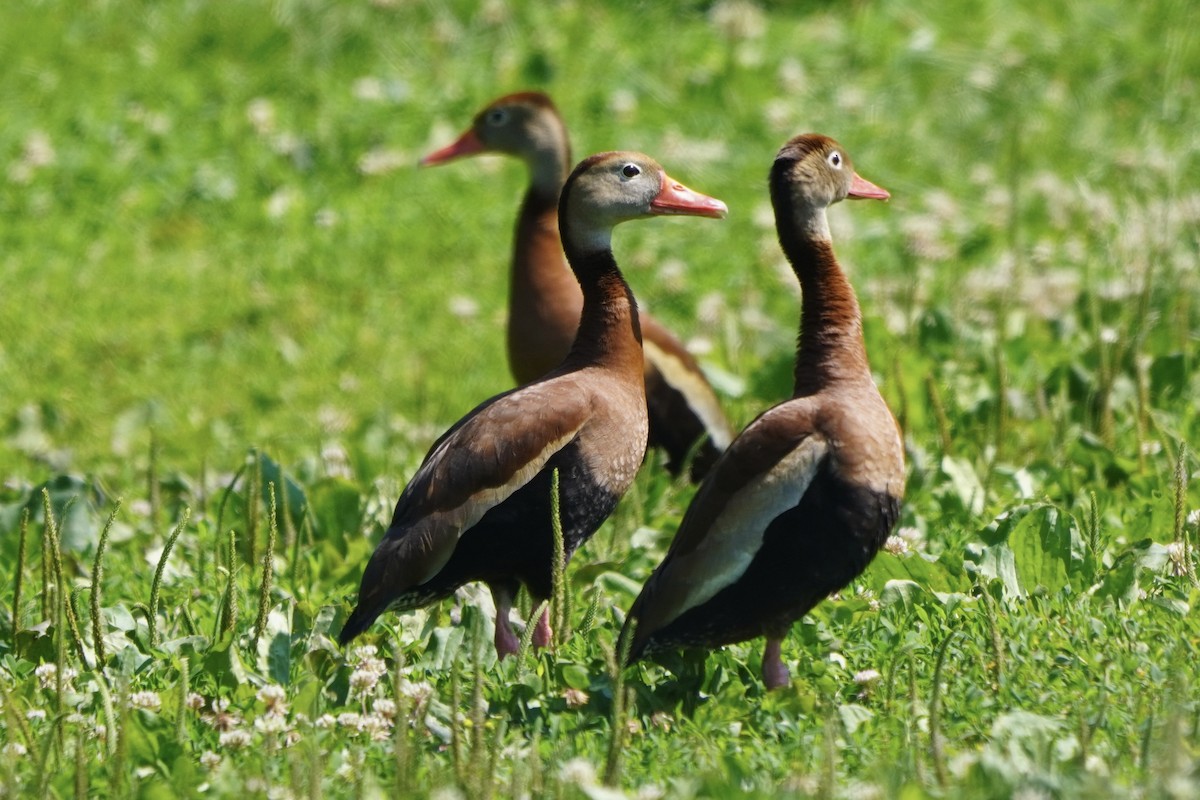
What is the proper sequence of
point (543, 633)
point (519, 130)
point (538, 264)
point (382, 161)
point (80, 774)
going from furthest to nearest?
point (382, 161) → point (519, 130) → point (538, 264) → point (543, 633) → point (80, 774)

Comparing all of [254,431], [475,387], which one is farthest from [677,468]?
[254,431]

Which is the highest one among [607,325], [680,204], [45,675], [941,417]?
[680,204]

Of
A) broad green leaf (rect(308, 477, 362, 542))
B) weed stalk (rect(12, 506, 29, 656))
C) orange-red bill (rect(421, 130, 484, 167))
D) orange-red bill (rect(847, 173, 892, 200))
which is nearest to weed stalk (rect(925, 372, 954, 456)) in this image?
orange-red bill (rect(847, 173, 892, 200))

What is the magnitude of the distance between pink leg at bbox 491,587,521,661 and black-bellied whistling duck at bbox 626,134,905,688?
543 mm

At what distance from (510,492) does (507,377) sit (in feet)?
11.1

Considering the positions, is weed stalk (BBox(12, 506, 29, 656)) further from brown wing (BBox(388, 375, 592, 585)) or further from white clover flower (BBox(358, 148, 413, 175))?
white clover flower (BBox(358, 148, 413, 175))

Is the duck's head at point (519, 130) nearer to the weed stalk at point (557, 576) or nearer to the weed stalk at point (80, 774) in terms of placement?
the weed stalk at point (557, 576)

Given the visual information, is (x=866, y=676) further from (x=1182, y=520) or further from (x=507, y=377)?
(x=507, y=377)

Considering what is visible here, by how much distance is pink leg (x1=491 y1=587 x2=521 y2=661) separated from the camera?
171 inches

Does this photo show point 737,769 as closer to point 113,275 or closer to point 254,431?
point 254,431

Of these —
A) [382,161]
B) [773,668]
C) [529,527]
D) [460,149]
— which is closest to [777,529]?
[773,668]

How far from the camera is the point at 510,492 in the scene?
426cm

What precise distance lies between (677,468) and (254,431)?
196 centimetres

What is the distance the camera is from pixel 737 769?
10.9 feet
